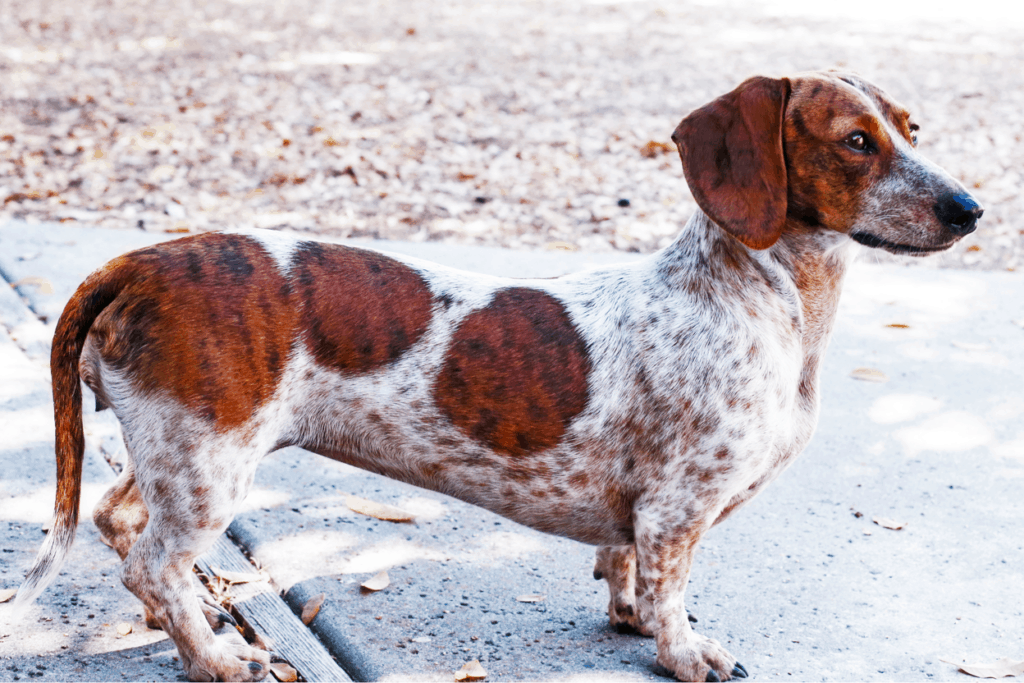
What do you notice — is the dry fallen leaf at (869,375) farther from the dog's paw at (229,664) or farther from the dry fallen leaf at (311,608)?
the dog's paw at (229,664)

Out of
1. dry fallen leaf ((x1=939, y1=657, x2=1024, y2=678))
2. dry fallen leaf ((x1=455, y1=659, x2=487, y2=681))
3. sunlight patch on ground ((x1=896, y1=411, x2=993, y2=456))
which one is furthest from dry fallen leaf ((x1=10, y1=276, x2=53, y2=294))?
dry fallen leaf ((x1=939, y1=657, x2=1024, y2=678))

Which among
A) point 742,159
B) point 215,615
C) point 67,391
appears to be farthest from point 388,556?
point 742,159

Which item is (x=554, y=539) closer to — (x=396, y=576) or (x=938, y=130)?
(x=396, y=576)

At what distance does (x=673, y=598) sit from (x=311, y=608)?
1110 mm

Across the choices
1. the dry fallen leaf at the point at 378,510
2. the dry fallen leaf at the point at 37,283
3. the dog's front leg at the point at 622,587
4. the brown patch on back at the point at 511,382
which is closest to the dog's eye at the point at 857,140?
the brown patch on back at the point at 511,382

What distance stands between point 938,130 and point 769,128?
8.17 m

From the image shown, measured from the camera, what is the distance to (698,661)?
113 inches

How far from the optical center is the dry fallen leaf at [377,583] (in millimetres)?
3258

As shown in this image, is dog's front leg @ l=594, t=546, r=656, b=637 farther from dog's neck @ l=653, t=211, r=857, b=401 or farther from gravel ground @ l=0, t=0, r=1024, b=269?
gravel ground @ l=0, t=0, r=1024, b=269

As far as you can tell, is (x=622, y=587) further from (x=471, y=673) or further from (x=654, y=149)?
(x=654, y=149)

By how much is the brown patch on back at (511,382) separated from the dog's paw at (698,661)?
0.70 meters

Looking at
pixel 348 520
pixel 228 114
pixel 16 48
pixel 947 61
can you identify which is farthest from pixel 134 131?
pixel 947 61

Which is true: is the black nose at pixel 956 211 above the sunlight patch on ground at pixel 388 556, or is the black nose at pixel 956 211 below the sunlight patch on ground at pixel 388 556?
above

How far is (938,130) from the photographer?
991 cm
